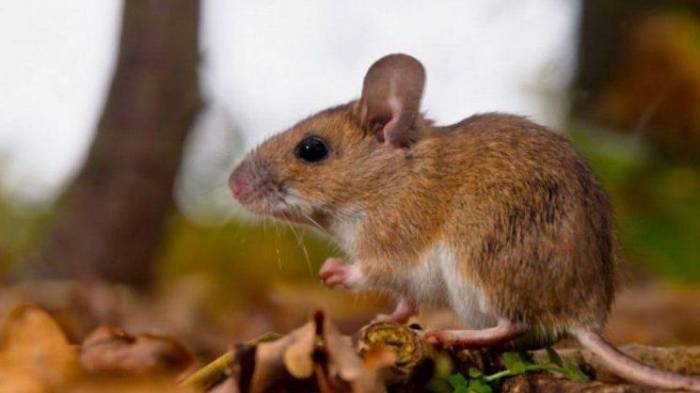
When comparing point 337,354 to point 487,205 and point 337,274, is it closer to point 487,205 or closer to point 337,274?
point 487,205

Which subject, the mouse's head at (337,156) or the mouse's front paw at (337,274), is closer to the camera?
the mouse's front paw at (337,274)

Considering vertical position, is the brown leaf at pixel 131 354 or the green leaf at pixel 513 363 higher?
the brown leaf at pixel 131 354

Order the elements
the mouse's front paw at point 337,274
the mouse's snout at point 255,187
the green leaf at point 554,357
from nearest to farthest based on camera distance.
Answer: the green leaf at point 554,357 < the mouse's front paw at point 337,274 < the mouse's snout at point 255,187

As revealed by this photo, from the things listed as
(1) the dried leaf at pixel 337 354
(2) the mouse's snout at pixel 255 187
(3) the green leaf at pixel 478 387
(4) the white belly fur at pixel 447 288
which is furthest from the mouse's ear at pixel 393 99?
(1) the dried leaf at pixel 337 354

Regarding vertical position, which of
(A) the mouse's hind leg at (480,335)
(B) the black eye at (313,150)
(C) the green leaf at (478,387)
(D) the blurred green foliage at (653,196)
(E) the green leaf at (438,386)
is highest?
(B) the black eye at (313,150)

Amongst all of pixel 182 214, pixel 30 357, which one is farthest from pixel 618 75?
pixel 30 357

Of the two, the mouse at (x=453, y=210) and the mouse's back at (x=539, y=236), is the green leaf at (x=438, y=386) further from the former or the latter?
the mouse's back at (x=539, y=236)

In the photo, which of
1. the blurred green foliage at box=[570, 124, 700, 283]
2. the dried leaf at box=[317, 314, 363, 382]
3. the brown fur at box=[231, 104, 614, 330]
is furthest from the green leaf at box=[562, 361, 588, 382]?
the blurred green foliage at box=[570, 124, 700, 283]
